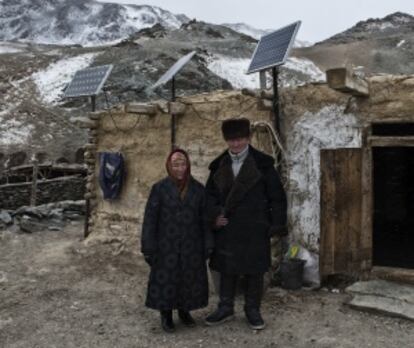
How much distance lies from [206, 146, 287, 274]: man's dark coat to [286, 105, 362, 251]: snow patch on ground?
1557mm

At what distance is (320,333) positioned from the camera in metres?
4.82

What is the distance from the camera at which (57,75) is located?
3028 cm

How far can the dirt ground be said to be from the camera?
4.70 metres

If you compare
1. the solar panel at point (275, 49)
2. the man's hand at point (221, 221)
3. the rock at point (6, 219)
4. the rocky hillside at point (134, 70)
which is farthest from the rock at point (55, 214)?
the rocky hillside at point (134, 70)

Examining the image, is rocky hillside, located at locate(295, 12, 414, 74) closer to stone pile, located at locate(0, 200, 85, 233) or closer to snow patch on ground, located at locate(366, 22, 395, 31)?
snow patch on ground, located at locate(366, 22, 395, 31)

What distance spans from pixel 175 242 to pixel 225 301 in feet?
2.68

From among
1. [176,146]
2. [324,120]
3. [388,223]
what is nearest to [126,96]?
[388,223]

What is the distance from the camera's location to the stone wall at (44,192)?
13469mm

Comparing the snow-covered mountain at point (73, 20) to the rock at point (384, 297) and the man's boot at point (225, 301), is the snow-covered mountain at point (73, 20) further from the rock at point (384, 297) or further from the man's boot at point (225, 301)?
the man's boot at point (225, 301)

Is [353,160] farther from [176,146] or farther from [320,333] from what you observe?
[176,146]

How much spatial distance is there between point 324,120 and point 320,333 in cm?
253

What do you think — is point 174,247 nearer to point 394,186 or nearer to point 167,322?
point 167,322

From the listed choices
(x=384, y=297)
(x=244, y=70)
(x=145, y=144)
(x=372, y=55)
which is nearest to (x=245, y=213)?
(x=384, y=297)

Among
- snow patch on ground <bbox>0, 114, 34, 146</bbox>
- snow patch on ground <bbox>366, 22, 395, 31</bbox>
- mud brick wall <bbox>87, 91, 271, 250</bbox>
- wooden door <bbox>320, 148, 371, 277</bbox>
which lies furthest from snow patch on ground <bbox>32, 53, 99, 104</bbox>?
snow patch on ground <bbox>366, 22, 395, 31</bbox>
